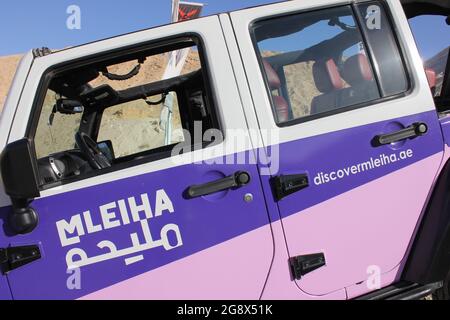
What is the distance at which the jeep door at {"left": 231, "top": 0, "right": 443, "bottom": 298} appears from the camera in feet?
6.85

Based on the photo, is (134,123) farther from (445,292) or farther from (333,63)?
(445,292)

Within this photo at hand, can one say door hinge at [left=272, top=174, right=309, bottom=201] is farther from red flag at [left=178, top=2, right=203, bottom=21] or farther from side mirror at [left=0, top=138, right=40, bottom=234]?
red flag at [left=178, top=2, right=203, bottom=21]

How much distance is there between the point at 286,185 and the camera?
2051mm

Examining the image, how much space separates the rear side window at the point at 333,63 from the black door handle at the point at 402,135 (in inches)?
7.8

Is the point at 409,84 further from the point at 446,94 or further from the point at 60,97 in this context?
the point at 60,97

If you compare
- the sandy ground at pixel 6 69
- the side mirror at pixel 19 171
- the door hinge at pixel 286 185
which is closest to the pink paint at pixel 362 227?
the door hinge at pixel 286 185

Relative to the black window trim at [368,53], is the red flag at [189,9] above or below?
above

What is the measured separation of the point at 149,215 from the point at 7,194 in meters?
0.58

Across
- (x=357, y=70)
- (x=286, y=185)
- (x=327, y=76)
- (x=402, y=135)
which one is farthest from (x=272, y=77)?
(x=402, y=135)

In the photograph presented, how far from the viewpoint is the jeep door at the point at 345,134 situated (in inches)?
82.2

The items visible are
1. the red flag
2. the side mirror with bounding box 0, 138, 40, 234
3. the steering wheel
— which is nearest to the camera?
the side mirror with bounding box 0, 138, 40, 234

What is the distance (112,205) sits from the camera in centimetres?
200

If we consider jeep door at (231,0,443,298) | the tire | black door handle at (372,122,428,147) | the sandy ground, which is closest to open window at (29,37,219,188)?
jeep door at (231,0,443,298)

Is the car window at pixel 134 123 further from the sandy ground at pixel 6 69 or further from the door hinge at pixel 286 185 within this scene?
the sandy ground at pixel 6 69
